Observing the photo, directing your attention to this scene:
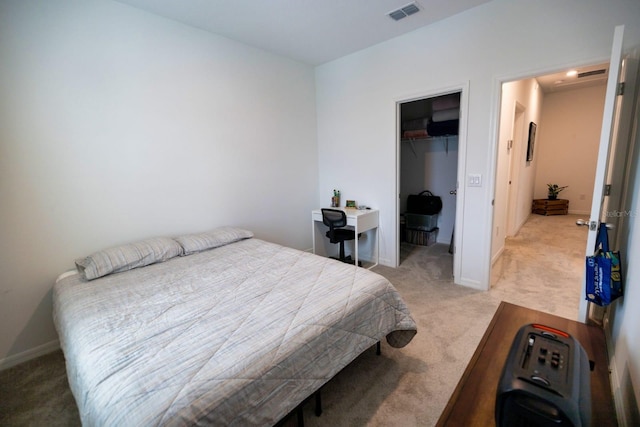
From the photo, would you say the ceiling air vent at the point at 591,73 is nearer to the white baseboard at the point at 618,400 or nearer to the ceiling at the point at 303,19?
the ceiling at the point at 303,19

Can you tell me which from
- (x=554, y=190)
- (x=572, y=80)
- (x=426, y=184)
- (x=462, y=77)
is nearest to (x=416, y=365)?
(x=462, y=77)

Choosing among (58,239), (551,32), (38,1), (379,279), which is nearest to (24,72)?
(38,1)

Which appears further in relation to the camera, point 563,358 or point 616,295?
point 616,295

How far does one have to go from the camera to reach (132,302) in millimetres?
1553

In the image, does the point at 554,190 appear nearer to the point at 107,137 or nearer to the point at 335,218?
the point at 335,218

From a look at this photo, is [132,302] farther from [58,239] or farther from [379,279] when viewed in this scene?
[379,279]

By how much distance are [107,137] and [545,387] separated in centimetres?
295

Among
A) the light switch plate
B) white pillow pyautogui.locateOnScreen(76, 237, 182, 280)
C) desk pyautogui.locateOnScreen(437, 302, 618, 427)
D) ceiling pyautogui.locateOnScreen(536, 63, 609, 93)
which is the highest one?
ceiling pyautogui.locateOnScreen(536, 63, 609, 93)

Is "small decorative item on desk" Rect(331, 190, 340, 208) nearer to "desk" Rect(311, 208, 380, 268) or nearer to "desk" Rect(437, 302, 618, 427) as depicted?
"desk" Rect(311, 208, 380, 268)

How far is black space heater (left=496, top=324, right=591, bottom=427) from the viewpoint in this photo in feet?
2.19

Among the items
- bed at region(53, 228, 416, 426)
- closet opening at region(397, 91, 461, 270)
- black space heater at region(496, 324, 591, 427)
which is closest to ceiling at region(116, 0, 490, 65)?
closet opening at region(397, 91, 461, 270)

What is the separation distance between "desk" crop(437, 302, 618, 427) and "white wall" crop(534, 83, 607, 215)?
6581 mm

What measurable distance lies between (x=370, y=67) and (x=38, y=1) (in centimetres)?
294

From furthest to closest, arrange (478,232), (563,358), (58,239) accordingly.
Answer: (478,232)
(58,239)
(563,358)
